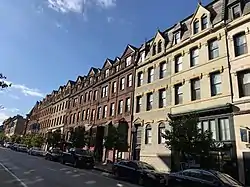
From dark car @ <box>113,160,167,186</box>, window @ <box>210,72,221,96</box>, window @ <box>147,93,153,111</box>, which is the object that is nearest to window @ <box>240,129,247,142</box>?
window @ <box>210,72,221,96</box>

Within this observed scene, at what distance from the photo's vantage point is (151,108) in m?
28.0

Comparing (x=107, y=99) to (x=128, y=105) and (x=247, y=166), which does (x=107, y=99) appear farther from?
(x=247, y=166)

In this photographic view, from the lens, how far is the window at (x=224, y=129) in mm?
19188

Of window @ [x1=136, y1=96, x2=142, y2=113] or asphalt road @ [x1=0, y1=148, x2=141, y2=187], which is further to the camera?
window @ [x1=136, y1=96, x2=142, y2=113]

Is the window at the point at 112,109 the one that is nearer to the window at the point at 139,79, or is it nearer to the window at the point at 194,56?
the window at the point at 139,79

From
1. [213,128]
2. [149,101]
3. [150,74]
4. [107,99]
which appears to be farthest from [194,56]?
[107,99]

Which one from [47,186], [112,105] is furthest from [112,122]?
[47,186]

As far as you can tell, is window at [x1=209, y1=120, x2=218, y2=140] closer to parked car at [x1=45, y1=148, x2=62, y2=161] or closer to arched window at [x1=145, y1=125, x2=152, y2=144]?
arched window at [x1=145, y1=125, x2=152, y2=144]

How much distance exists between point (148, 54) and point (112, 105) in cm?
947

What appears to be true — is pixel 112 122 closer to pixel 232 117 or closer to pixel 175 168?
pixel 175 168

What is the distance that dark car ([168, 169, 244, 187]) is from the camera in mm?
11000

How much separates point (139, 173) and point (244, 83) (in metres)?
10.1

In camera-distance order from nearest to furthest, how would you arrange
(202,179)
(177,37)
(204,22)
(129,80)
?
1. (202,179)
2. (204,22)
3. (177,37)
4. (129,80)

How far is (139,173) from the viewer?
16531 mm
